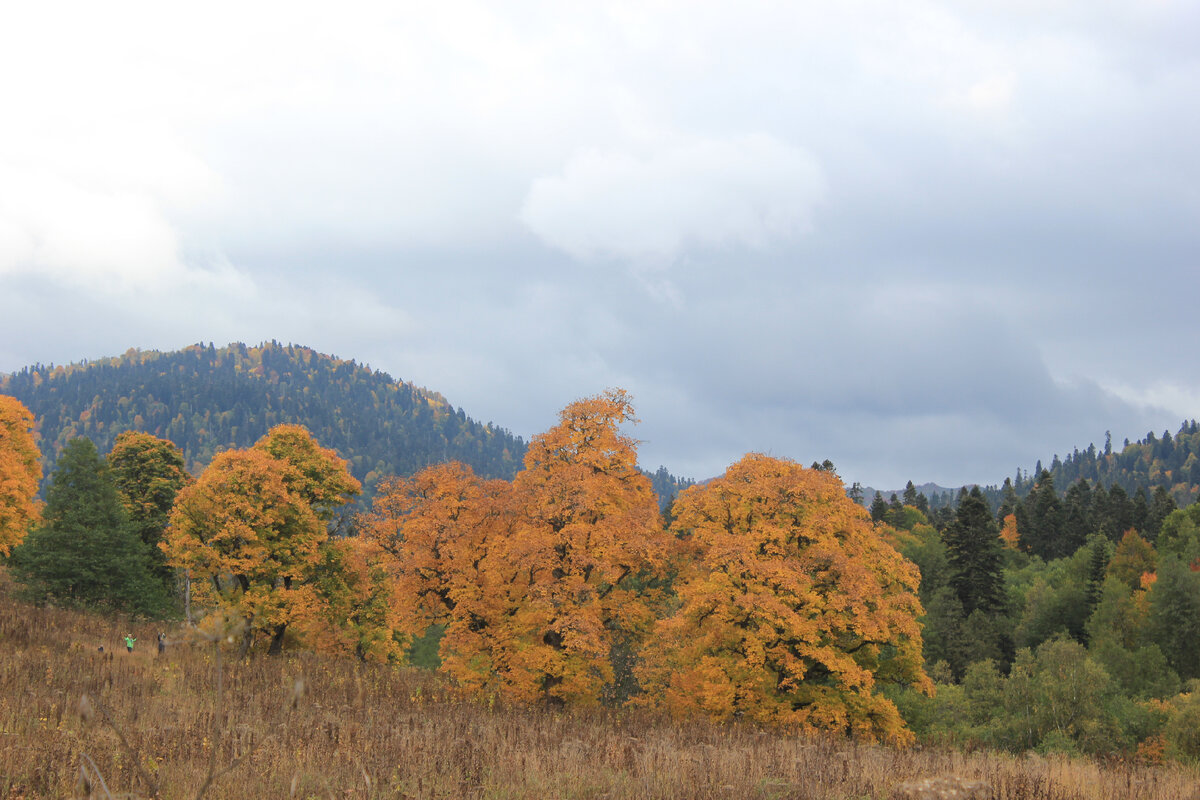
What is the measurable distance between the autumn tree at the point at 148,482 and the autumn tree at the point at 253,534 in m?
16.4

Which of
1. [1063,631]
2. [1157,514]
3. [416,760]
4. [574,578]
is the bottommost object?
[1063,631]

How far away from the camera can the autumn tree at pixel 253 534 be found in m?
37.0

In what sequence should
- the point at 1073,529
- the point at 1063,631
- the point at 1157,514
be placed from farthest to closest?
the point at 1157,514, the point at 1073,529, the point at 1063,631

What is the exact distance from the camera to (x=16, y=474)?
161 feet

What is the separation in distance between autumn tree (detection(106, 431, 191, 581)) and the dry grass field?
4149 centimetres

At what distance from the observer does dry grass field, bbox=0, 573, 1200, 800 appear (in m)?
8.61

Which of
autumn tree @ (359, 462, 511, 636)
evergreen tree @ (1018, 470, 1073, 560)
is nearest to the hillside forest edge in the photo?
A: autumn tree @ (359, 462, 511, 636)

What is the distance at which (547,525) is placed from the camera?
3111 centimetres

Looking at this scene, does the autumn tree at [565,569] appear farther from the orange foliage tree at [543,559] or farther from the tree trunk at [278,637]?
the tree trunk at [278,637]

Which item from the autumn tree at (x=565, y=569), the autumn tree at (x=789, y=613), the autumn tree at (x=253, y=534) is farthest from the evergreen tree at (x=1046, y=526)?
the autumn tree at (x=253, y=534)

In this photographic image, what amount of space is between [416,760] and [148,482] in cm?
5424

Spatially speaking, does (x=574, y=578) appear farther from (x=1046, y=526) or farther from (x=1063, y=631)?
(x=1046, y=526)

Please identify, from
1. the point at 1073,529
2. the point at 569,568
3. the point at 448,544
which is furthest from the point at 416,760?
the point at 1073,529

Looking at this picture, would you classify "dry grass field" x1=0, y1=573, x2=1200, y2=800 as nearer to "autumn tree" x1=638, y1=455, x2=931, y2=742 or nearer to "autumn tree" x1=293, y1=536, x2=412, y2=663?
"autumn tree" x1=638, y1=455, x2=931, y2=742
